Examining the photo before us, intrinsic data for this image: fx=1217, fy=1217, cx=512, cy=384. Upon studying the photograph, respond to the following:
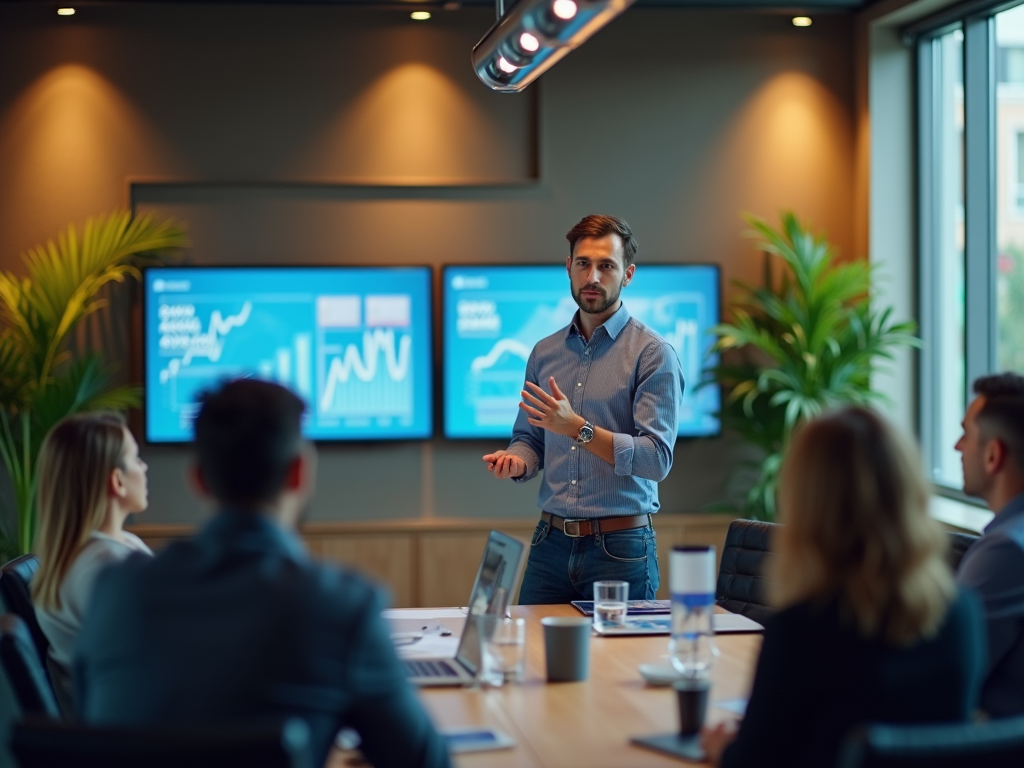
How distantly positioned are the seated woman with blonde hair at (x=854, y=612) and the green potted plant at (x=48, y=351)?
4202 mm

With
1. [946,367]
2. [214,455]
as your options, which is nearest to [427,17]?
[946,367]

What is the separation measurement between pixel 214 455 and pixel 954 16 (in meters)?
4.99

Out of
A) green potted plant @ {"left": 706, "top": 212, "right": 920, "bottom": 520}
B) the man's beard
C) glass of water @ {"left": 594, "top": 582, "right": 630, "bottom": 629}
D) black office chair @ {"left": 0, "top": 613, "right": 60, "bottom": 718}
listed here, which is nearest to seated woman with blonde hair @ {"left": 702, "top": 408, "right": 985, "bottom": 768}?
glass of water @ {"left": 594, "top": 582, "right": 630, "bottom": 629}

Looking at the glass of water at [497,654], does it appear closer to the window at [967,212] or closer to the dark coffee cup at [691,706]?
the dark coffee cup at [691,706]

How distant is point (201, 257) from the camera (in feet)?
19.1

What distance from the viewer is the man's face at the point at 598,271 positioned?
11.9 feet

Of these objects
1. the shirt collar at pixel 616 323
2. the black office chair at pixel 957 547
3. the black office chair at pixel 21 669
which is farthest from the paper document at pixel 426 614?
the black office chair at pixel 957 547

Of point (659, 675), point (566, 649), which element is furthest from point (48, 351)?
point (659, 675)

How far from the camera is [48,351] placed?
5.35 m

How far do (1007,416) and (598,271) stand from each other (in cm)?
145

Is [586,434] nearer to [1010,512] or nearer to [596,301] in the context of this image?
[596,301]

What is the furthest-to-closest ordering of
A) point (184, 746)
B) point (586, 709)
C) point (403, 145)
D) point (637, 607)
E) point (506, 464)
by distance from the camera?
point (403, 145)
point (506, 464)
point (637, 607)
point (586, 709)
point (184, 746)

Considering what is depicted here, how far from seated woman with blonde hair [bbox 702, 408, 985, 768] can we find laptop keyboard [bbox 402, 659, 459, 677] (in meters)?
0.86

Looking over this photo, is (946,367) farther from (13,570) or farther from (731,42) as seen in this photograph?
(13,570)
